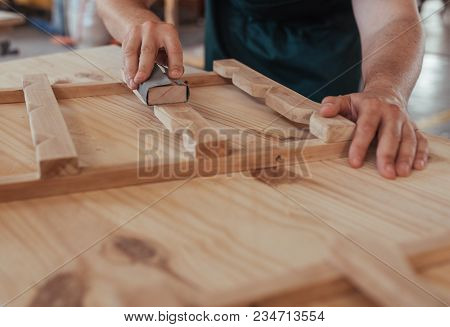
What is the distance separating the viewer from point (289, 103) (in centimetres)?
83

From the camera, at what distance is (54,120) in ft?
2.32

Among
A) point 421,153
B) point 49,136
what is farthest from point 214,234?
point 421,153

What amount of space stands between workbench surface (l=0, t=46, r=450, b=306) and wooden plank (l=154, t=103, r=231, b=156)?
0.04 m

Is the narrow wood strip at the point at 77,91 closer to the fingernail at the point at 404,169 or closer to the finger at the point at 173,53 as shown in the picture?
the finger at the point at 173,53

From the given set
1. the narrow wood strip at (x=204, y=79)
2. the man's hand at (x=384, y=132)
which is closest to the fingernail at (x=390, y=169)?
the man's hand at (x=384, y=132)

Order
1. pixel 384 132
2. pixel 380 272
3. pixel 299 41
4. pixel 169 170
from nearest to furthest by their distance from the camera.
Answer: pixel 380 272 → pixel 169 170 → pixel 384 132 → pixel 299 41

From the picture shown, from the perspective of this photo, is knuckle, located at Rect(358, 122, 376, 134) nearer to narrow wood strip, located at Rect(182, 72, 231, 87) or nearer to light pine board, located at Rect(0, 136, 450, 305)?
light pine board, located at Rect(0, 136, 450, 305)

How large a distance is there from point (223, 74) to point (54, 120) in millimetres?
397

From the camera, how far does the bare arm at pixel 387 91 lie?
72 cm

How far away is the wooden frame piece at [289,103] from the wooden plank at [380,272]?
23 cm

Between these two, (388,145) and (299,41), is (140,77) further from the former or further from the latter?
(299,41)

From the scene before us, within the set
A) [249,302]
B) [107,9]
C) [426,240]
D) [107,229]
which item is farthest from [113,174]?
[107,9]

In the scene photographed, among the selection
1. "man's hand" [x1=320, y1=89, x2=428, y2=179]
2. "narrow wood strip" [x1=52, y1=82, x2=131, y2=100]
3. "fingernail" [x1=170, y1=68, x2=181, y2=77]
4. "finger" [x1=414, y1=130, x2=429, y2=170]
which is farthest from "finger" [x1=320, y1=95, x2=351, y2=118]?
"narrow wood strip" [x1=52, y1=82, x2=131, y2=100]

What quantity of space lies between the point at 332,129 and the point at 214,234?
0.89 feet
